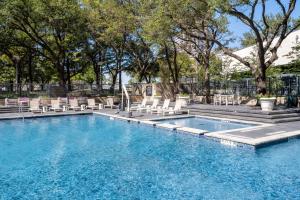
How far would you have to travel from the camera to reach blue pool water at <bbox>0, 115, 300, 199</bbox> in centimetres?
605

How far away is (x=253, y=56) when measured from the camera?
2634 centimetres

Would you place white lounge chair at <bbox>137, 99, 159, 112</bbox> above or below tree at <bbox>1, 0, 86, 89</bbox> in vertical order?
below

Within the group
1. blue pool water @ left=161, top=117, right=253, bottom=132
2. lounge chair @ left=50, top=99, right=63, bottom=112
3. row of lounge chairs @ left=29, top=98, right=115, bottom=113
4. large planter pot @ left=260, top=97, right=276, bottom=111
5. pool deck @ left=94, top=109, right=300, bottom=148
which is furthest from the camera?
lounge chair @ left=50, top=99, right=63, bottom=112

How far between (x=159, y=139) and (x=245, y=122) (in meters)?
5.25

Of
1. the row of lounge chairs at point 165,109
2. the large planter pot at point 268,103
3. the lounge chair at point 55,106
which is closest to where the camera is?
the large planter pot at point 268,103

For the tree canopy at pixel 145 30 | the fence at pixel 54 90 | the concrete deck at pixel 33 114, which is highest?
the tree canopy at pixel 145 30

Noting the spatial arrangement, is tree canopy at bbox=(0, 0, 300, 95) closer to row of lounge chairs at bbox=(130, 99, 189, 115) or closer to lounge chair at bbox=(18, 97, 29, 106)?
row of lounge chairs at bbox=(130, 99, 189, 115)

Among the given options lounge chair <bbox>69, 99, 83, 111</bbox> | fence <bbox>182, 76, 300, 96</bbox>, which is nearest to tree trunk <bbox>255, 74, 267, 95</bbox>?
fence <bbox>182, 76, 300, 96</bbox>

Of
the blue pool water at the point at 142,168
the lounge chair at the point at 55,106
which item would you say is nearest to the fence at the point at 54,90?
the lounge chair at the point at 55,106

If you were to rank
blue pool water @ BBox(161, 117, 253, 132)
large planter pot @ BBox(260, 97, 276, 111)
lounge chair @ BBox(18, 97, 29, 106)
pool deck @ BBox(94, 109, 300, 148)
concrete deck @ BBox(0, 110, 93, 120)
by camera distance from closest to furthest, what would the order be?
pool deck @ BBox(94, 109, 300, 148) < blue pool water @ BBox(161, 117, 253, 132) < large planter pot @ BBox(260, 97, 276, 111) < concrete deck @ BBox(0, 110, 93, 120) < lounge chair @ BBox(18, 97, 29, 106)

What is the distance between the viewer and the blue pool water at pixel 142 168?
6.05 metres

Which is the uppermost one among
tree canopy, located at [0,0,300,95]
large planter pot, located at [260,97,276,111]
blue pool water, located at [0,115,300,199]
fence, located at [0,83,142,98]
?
tree canopy, located at [0,0,300,95]

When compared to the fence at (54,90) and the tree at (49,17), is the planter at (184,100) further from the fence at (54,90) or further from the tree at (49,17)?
the tree at (49,17)

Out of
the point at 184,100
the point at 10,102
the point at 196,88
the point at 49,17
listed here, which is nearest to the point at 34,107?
the point at 10,102
